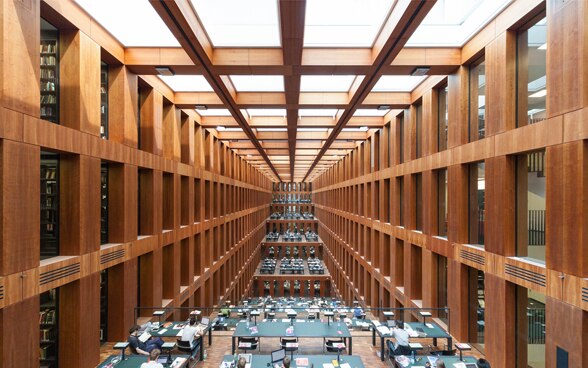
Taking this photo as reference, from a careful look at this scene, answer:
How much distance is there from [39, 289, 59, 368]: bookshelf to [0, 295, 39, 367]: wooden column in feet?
5.09

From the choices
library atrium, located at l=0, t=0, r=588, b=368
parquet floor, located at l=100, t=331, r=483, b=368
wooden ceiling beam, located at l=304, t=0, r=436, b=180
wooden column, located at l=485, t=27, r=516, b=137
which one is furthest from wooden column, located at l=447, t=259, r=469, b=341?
wooden ceiling beam, located at l=304, t=0, r=436, b=180

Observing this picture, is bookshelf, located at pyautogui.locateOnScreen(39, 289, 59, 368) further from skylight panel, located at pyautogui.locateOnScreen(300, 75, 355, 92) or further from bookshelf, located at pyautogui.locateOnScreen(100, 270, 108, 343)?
skylight panel, located at pyautogui.locateOnScreen(300, 75, 355, 92)

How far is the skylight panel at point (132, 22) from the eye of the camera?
7.65 meters

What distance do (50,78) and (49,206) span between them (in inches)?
108

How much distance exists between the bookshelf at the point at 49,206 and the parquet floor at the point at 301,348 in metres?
3.00

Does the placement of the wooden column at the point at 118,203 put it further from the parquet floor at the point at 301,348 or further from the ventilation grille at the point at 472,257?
the ventilation grille at the point at 472,257

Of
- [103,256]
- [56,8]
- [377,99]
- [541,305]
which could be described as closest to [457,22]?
[377,99]

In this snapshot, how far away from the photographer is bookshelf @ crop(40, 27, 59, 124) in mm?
7781

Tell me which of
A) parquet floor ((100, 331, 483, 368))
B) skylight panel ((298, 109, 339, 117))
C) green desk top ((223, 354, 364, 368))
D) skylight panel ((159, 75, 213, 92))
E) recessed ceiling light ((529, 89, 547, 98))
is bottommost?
parquet floor ((100, 331, 483, 368))

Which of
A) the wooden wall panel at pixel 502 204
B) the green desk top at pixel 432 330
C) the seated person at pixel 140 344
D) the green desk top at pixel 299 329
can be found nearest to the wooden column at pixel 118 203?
the seated person at pixel 140 344

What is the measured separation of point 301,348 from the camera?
10531 millimetres

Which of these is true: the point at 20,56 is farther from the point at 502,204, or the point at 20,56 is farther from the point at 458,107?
the point at 458,107

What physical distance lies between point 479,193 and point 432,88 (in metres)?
3.75

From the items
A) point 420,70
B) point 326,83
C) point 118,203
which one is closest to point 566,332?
point 420,70
